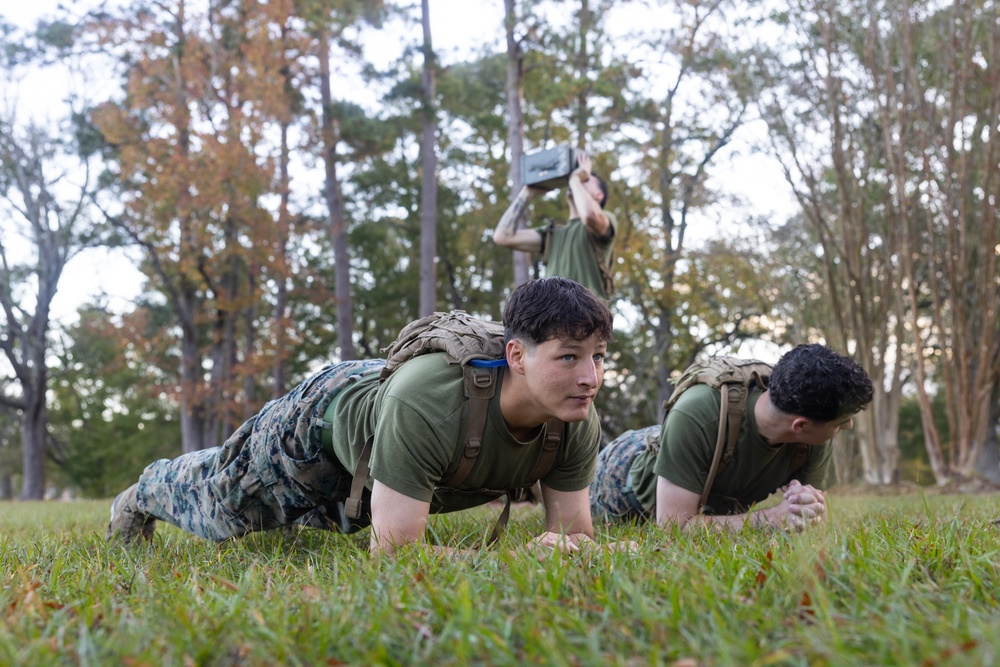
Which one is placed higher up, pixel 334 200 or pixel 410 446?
pixel 334 200

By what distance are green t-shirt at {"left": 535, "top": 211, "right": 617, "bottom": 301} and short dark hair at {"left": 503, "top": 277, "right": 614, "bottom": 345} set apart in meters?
3.40

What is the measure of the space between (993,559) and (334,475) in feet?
7.85

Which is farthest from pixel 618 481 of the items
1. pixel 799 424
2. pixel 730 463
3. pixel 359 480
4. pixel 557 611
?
pixel 557 611

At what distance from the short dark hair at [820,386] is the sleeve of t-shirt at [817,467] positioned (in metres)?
0.60

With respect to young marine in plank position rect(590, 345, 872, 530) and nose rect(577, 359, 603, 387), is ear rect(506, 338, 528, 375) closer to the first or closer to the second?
nose rect(577, 359, 603, 387)

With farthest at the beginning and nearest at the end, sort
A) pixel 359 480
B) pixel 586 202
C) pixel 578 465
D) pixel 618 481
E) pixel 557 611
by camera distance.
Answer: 1. pixel 586 202
2. pixel 618 481
3. pixel 578 465
4. pixel 359 480
5. pixel 557 611

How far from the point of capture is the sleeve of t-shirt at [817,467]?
4289 millimetres

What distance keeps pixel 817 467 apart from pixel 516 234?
11.2 ft

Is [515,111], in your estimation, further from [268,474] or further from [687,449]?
[268,474]

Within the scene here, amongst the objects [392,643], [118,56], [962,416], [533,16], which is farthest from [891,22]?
[118,56]

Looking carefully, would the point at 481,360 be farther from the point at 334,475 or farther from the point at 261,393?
the point at 261,393

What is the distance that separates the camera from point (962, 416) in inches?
388

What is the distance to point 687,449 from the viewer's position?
3.98m

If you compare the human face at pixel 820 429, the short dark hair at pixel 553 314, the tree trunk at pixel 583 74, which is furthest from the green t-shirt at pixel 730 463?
the tree trunk at pixel 583 74
